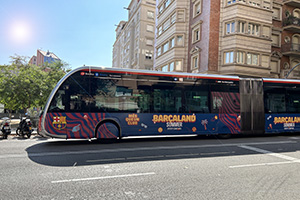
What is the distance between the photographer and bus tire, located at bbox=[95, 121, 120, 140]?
8.77 metres

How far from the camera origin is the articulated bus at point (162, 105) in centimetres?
856

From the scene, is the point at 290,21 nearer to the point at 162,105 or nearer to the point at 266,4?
the point at 266,4

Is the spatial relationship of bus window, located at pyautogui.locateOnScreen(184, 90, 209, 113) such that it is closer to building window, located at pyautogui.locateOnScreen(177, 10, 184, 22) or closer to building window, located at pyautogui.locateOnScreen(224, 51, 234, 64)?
building window, located at pyautogui.locateOnScreen(224, 51, 234, 64)

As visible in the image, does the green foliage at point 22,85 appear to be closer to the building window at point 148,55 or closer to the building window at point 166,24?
the building window at point 166,24

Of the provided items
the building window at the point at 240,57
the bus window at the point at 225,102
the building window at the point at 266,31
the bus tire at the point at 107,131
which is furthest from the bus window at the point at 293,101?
the building window at the point at 266,31

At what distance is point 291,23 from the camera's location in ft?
86.4

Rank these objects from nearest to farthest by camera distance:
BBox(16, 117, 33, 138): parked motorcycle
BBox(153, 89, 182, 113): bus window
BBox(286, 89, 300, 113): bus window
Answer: BBox(153, 89, 182, 113): bus window → BBox(16, 117, 33, 138): parked motorcycle → BBox(286, 89, 300, 113): bus window

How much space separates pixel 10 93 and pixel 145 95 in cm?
1366

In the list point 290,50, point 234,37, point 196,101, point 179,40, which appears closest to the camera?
point 196,101

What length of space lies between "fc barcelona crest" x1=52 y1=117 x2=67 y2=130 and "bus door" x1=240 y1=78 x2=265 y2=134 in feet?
28.5

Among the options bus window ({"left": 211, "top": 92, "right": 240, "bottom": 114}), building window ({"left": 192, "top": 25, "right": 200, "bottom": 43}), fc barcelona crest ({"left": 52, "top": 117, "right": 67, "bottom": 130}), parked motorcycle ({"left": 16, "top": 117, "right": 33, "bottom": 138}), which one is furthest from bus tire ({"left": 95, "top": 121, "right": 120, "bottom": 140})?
building window ({"left": 192, "top": 25, "right": 200, "bottom": 43})

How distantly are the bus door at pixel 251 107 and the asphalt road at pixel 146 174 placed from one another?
3.67m

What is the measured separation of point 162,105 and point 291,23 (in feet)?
84.5

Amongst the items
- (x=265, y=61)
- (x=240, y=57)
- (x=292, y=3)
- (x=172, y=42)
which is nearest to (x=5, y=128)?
(x=240, y=57)
